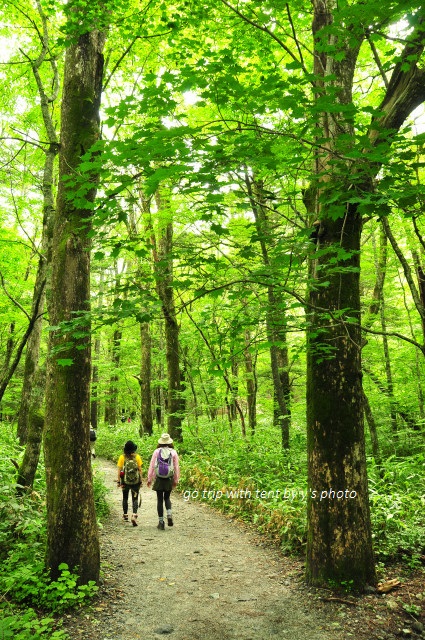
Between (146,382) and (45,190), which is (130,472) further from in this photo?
(146,382)

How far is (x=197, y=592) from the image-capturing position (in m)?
5.41

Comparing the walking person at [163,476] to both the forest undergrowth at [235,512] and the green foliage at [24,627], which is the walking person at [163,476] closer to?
the forest undergrowth at [235,512]

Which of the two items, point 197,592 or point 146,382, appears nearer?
point 197,592

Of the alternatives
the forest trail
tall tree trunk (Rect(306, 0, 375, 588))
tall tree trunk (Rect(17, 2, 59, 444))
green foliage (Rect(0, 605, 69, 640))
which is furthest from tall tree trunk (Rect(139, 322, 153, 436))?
green foliage (Rect(0, 605, 69, 640))

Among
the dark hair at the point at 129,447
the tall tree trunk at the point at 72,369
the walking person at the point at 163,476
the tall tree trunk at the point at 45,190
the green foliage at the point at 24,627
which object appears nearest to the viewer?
the green foliage at the point at 24,627

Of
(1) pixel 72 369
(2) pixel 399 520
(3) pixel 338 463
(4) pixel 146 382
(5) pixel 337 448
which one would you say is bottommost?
(2) pixel 399 520

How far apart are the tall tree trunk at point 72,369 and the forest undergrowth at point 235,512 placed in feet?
1.14

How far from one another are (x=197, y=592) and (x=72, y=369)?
11.3ft

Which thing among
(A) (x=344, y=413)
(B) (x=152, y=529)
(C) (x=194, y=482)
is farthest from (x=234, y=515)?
(A) (x=344, y=413)

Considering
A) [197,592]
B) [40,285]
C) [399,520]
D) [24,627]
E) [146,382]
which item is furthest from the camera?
[146,382]

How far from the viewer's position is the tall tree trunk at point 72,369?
4973mm

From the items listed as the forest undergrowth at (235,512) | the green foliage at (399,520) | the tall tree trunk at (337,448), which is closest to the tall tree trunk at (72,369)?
the forest undergrowth at (235,512)

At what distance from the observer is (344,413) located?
506cm

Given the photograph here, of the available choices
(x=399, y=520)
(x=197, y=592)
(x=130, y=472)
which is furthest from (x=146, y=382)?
(x=399, y=520)
